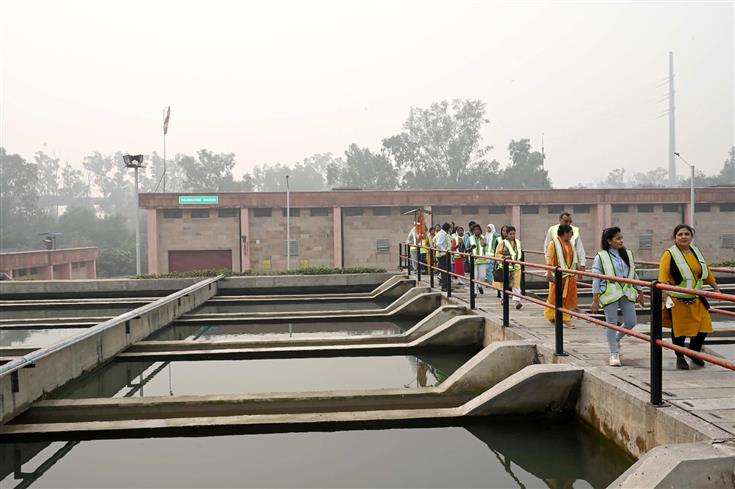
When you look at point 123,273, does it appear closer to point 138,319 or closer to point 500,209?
point 500,209

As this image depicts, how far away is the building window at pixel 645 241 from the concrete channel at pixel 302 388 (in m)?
27.4

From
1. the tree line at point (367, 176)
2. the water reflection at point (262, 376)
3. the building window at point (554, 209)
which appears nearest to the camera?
the water reflection at point (262, 376)

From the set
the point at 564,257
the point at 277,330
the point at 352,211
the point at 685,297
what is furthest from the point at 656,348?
the point at 352,211

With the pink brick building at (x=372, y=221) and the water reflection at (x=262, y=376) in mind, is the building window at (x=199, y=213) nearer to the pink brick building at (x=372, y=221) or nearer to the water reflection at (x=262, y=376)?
the pink brick building at (x=372, y=221)

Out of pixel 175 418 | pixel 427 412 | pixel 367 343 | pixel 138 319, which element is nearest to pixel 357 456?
pixel 427 412

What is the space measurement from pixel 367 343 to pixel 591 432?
457cm

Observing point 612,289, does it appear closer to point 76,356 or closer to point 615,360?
point 615,360

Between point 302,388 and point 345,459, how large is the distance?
2.38 meters

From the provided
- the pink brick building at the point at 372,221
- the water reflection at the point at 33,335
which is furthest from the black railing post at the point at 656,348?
the pink brick building at the point at 372,221

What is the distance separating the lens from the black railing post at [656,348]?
13.9 ft

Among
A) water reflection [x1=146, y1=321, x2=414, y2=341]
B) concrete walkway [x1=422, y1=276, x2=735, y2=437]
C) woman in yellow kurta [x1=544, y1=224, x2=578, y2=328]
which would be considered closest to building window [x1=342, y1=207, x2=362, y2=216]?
water reflection [x1=146, y1=321, x2=414, y2=341]

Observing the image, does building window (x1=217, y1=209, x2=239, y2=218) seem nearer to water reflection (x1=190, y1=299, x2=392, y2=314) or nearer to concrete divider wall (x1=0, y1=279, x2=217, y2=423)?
water reflection (x1=190, y1=299, x2=392, y2=314)

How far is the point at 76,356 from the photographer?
25.4ft

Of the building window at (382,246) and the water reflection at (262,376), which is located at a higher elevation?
the building window at (382,246)
